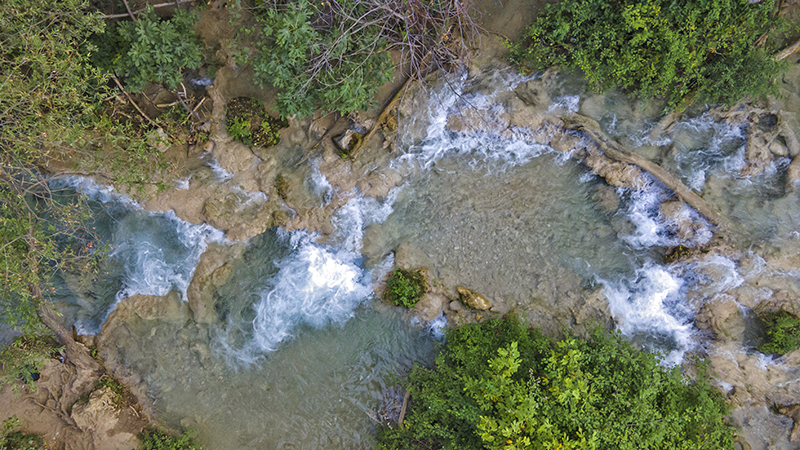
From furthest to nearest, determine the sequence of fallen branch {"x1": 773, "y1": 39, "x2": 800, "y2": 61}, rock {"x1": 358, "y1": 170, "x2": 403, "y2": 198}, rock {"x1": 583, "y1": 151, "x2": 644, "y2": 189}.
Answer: rock {"x1": 358, "y1": 170, "x2": 403, "y2": 198}, rock {"x1": 583, "y1": 151, "x2": 644, "y2": 189}, fallen branch {"x1": 773, "y1": 39, "x2": 800, "y2": 61}

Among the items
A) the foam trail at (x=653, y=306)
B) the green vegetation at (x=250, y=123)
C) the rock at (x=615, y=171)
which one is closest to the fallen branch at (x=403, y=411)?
the foam trail at (x=653, y=306)

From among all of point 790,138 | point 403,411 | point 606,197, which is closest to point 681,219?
point 606,197

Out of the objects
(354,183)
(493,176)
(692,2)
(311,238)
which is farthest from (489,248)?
(692,2)

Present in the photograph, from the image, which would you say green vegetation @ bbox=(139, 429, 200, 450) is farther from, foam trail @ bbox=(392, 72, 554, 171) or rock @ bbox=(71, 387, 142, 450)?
foam trail @ bbox=(392, 72, 554, 171)

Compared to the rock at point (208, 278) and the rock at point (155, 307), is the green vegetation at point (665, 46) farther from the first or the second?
the rock at point (155, 307)

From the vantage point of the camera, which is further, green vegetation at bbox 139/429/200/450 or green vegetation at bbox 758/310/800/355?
green vegetation at bbox 139/429/200/450

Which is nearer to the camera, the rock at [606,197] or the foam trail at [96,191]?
→ the foam trail at [96,191]

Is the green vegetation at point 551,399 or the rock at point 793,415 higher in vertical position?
the green vegetation at point 551,399

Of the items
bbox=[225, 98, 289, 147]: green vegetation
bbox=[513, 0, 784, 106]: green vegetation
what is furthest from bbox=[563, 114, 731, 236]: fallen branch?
bbox=[225, 98, 289, 147]: green vegetation
